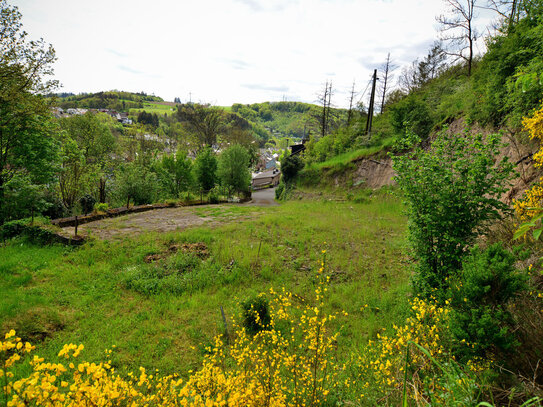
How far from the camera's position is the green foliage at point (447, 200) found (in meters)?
4.30

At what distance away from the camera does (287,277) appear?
7.27m

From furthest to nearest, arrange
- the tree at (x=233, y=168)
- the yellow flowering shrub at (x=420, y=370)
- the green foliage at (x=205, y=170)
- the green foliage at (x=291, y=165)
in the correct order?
the green foliage at (x=291, y=165) < the tree at (x=233, y=168) < the green foliage at (x=205, y=170) < the yellow flowering shrub at (x=420, y=370)

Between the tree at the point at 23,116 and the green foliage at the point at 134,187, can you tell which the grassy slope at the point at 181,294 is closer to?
the tree at the point at 23,116

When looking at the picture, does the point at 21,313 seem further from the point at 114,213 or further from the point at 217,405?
the point at 114,213

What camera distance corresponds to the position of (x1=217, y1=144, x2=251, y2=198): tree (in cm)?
2666

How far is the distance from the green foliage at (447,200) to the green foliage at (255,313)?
130 inches

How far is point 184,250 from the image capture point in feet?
28.5

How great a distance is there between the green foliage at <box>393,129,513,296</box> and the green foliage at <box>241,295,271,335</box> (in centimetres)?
331

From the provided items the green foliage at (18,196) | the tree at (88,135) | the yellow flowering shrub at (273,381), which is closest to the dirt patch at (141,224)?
the green foliage at (18,196)

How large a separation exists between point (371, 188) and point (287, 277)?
14.4 metres

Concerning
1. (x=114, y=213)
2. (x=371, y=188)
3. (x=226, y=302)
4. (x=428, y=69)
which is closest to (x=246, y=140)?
(x=428, y=69)

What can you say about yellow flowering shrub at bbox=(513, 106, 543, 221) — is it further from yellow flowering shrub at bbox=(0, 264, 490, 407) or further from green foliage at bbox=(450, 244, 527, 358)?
yellow flowering shrub at bbox=(0, 264, 490, 407)

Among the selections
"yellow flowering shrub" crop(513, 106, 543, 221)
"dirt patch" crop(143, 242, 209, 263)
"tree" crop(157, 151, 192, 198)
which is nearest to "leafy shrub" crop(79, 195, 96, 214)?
"tree" crop(157, 151, 192, 198)

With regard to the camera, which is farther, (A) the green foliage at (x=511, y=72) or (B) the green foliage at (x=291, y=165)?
(B) the green foliage at (x=291, y=165)
